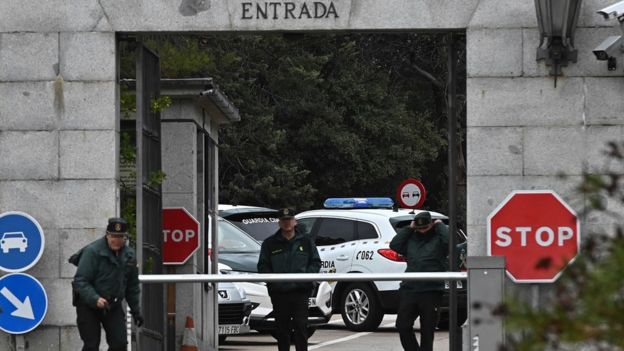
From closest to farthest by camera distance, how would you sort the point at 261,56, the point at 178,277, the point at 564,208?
the point at 178,277, the point at 564,208, the point at 261,56

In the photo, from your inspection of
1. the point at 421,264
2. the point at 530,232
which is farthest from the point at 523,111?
the point at 421,264

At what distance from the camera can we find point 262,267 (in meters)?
14.4

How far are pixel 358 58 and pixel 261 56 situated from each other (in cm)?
389

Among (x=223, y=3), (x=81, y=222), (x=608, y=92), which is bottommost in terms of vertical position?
(x=81, y=222)

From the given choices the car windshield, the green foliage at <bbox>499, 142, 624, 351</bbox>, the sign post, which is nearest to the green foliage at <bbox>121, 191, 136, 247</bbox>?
the car windshield

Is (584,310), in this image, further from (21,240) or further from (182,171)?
(182,171)

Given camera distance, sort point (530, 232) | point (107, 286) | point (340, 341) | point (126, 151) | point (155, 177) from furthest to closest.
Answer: point (340, 341) < point (126, 151) < point (155, 177) < point (107, 286) < point (530, 232)

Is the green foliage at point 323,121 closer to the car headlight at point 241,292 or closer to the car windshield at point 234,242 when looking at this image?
the car windshield at point 234,242

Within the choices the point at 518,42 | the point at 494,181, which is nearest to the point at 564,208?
the point at 494,181

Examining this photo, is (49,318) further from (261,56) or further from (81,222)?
(261,56)

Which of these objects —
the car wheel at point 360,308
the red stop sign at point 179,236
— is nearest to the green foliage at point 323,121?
the car wheel at point 360,308

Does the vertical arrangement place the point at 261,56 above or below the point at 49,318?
above

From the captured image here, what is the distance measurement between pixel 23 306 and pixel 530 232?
155 inches

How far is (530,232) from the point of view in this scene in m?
10.8
